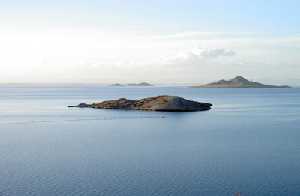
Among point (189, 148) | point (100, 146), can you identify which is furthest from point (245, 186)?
point (100, 146)

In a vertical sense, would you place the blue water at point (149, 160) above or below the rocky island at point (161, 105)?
below

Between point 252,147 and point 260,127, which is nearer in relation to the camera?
point 252,147

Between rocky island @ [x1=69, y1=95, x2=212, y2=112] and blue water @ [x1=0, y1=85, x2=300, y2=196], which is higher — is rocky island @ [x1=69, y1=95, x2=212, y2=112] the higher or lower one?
the higher one

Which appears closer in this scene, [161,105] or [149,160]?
[149,160]

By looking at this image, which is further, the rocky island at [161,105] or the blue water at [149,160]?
the rocky island at [161,105]

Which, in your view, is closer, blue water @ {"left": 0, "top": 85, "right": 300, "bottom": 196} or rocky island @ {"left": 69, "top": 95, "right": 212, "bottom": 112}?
blue water @ {"left": 0, "top": 85, "right": 300, "bottom": 196}

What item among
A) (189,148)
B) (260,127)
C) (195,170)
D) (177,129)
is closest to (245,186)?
(195,170)

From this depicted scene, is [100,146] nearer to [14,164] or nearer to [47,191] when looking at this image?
[14,164]

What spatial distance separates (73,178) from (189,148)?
20428mm

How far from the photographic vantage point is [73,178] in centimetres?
3881

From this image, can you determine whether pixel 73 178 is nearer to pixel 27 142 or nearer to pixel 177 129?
pixel 27 142

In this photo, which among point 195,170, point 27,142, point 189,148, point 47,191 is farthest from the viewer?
point 27,142

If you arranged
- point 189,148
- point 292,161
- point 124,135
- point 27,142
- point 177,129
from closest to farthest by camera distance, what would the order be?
1. point 292,161
2. point 189,148
3. point 27,142
4. point 124,135
5. point 177,129

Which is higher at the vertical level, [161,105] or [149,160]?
[161,105]
